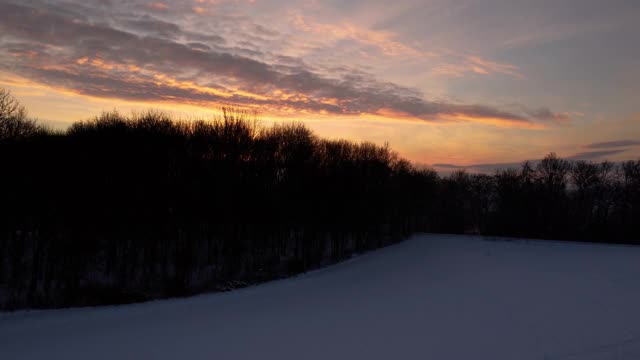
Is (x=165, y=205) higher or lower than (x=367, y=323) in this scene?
higher

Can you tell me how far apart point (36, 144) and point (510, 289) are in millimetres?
39378

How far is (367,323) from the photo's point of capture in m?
20.7

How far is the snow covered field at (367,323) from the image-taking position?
16.1 metres

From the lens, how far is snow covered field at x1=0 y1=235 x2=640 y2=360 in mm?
16109

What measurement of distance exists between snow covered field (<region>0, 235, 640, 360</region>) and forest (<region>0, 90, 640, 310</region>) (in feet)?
30.5

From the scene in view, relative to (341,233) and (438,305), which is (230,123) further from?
(438,305)

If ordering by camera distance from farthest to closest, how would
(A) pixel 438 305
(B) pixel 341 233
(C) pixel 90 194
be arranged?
(B) pixel 341 233 < (C) pixel 90 194 < (A) pixel 438 305

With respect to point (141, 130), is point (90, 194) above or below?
below

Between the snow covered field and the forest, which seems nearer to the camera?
the snow covered field

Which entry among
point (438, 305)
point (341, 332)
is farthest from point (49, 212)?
point (438, 305)

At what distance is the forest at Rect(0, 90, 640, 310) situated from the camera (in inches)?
1329

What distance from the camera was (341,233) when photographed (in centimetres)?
5984

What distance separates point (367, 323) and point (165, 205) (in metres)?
25.6

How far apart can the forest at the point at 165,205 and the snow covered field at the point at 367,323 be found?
930 centimetres
